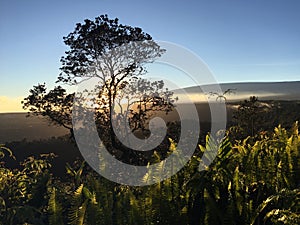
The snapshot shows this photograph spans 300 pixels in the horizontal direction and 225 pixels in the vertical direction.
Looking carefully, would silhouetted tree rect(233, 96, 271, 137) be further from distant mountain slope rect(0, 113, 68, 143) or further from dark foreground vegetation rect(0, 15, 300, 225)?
distant mountain slope rect(0, 113, 68, 143)

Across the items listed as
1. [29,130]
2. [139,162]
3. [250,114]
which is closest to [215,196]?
[250,114]

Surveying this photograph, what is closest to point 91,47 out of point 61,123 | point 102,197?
point 61,123

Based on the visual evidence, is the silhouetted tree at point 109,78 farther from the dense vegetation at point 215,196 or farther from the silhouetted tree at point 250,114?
the dense vegetation at point 215,196

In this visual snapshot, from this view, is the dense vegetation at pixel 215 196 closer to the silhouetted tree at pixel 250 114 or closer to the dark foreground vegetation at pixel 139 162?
the dark foreground vegetation at pixel 139 162

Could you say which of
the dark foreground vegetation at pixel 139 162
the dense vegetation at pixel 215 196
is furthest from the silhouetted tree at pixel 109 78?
the dense vegetation at pixel 215 196

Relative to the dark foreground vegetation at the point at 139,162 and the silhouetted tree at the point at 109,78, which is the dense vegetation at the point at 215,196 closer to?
the dark foreground vegetation at the point at 139,162

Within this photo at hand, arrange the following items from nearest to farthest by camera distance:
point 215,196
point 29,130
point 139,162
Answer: point 215,196 → point 139,162 → point 29,130

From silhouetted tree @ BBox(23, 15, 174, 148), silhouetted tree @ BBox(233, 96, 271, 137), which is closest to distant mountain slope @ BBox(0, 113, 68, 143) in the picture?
silhouetted tree @ BBox(23, 15, 174, 148)

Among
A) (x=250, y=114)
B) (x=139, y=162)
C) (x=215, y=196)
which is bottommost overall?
(x=139, y=162)

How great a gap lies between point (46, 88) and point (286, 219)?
9730mm

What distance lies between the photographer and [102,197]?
1967mm

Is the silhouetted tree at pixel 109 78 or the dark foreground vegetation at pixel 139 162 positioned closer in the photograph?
the dark foreground vegetation at pixel 139 162

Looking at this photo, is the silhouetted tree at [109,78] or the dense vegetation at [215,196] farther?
the silhouetted tree at [109,78]

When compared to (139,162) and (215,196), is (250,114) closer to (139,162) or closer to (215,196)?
(139,162)
